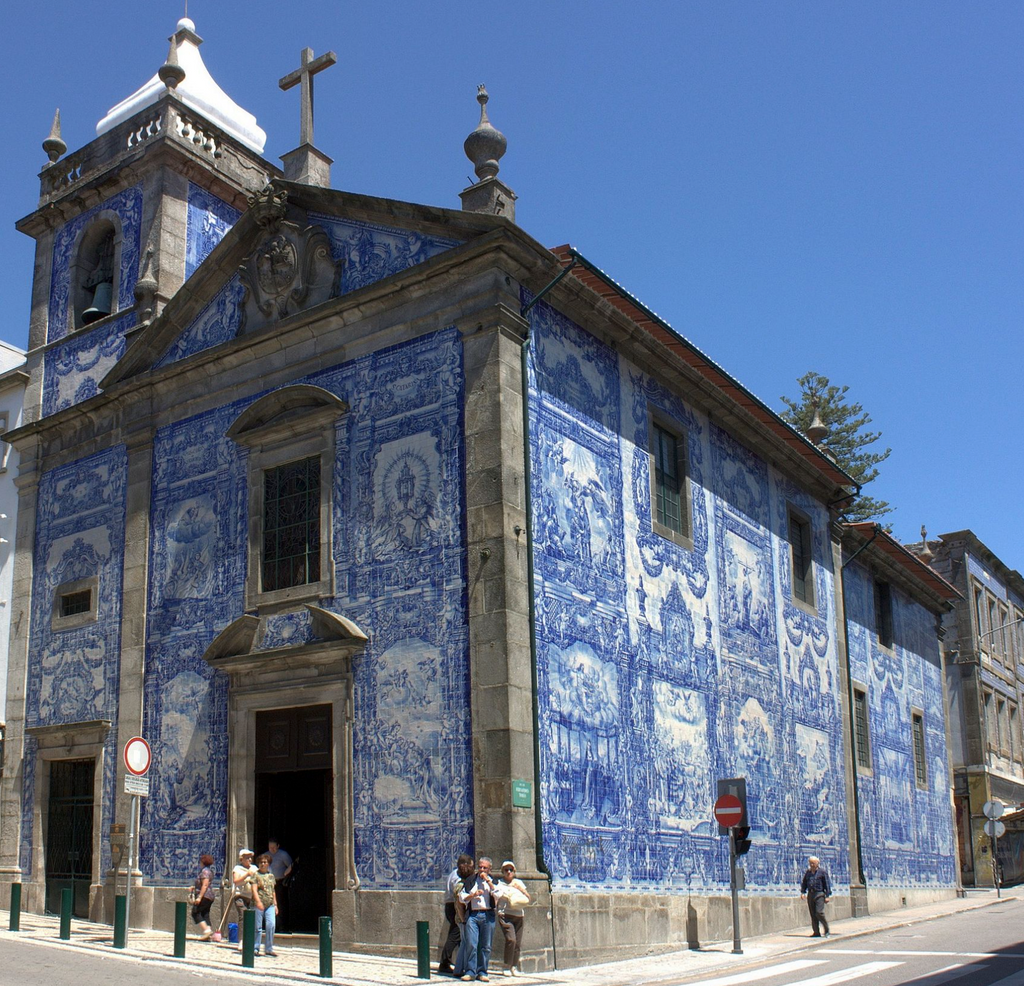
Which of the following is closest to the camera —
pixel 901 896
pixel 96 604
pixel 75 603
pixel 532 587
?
pixel 532 587

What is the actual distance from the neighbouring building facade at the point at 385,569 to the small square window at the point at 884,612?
6534 mm

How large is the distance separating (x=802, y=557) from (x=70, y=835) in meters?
13.6

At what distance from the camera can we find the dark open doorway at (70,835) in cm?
1816

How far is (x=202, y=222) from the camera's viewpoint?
2169 cm

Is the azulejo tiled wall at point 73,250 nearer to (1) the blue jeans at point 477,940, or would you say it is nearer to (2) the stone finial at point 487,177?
(2) the stone finial at point 487,177

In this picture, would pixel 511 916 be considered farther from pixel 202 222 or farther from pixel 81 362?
pixel 202 222

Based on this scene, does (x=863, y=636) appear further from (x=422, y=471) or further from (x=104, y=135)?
(x=104, y=135)

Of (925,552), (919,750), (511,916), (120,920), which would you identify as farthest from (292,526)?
(925,552)

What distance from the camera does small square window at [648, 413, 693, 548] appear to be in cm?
1811

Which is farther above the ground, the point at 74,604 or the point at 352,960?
the point at 74,604

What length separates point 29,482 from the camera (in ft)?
69.6

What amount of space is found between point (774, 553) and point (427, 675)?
926 cm

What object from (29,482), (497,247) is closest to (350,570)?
(497,247)

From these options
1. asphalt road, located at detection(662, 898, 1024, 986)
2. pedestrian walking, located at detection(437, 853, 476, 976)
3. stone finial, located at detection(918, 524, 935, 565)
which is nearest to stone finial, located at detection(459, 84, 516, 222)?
pedestrian walking, located at detection(437, 853, 476, 976)
